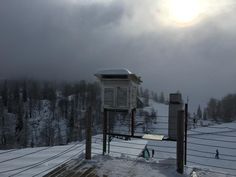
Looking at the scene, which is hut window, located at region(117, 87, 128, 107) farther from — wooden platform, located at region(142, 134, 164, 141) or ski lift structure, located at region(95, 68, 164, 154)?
wooden platform, located at region(142, 134, 164, 141)

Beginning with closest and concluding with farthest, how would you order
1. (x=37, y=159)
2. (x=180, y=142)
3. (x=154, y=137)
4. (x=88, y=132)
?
1. (x=180, y=142)
2. (x=88, y=132)
3. (x=154, y=137)
4. (x=37, y=159)

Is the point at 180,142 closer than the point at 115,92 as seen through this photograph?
Yes

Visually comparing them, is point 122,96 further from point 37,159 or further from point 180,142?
point 37,159

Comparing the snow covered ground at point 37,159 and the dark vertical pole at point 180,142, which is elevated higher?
the dark vertical pole at point 180,142

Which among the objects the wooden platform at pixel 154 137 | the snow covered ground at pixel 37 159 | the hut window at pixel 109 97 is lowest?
the snow covered ground at pixel 37 159

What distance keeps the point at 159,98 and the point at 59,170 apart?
153m

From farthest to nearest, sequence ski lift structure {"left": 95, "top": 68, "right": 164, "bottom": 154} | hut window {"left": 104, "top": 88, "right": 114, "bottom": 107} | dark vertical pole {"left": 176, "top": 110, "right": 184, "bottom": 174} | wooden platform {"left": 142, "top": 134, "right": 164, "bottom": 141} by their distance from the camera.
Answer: hut window {"left": 104, "top": 88, "right": 114, "bottom": 107} → ski lift structure {"left": 95, "top": 68, "right": 164, "bottom": 154} → wooden platform {"left": 142, "top": 134, "right": 164, "bottom": 141} → dark vertical pole {"left": 176, "top": 110, "right": 184, "bottom": 174}

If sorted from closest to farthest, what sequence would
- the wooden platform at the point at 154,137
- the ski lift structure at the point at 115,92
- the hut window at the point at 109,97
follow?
the wooden platform at the point at 154,137 → the ski lift structure at the point at 115,92 → the hut window at the point at 109,97

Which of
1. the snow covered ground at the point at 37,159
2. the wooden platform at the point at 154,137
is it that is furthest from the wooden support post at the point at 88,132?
the wooden platform at the point at 154,137

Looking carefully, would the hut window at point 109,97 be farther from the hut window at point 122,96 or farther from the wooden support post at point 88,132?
the wooden support post at point 88,132

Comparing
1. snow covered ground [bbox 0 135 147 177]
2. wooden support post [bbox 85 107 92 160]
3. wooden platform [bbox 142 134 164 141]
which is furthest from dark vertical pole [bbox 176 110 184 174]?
wooden support post [bbox 85 107 92 160]

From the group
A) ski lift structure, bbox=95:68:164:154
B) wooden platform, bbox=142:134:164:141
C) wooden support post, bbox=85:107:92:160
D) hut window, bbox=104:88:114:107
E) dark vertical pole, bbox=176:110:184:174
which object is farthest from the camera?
hut window, bbox=104:88:114:107

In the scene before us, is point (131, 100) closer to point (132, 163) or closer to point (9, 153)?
point (132, 163)

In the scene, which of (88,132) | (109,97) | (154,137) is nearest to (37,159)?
(88,132)
